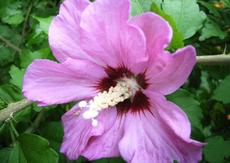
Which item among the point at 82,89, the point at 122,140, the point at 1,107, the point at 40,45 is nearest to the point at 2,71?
the point at 40,45

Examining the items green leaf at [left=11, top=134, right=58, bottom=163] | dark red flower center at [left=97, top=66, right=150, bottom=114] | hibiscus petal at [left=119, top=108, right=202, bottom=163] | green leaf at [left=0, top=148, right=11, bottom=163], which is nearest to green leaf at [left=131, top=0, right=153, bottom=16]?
dark red flower center at [left=97, top=66, right=150, bottom=114]

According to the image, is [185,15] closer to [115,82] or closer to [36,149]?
[115,82]

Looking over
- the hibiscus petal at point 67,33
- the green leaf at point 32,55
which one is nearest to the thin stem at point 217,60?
the hibiscus petal at point 67,33

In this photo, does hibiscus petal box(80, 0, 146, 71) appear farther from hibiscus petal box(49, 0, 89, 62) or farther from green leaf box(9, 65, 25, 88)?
green leaf box(9, 65, 25, 88)

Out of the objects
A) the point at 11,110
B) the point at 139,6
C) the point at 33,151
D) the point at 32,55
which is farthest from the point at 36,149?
the point at 139,6

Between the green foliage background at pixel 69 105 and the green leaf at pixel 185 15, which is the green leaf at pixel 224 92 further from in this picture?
the green leaf at pixel 185 15

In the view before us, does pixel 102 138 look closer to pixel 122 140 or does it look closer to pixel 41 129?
Result: pixel 122 140
